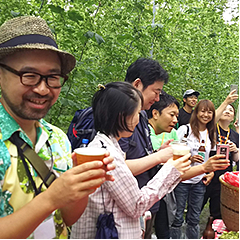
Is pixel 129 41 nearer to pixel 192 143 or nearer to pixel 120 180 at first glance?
pixel 192 143

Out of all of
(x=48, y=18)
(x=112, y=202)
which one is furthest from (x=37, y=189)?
(x=48, y=18)

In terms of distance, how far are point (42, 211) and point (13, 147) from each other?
297 millimetres

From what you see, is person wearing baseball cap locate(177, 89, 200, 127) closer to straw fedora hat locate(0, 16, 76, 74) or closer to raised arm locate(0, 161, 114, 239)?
straw fedora hat locate(0, 16, 76, 74)

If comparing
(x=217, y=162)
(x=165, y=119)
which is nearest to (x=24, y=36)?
(x=217, y=162)

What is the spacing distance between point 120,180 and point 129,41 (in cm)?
287

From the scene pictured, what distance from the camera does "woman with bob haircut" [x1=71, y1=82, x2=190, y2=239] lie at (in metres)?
1.58

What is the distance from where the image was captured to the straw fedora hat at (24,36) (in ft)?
3.75

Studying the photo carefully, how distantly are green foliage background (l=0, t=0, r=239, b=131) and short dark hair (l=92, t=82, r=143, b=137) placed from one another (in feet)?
2.76

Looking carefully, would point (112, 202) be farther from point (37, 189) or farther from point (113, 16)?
point (113, 16)

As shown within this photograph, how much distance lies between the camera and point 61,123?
3.00 meters

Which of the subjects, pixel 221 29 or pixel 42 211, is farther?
pixel 221 29

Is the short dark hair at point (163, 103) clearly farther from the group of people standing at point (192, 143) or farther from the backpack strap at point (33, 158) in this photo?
the backpack strap at point (33, 158)

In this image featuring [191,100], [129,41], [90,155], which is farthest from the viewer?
[191,100]

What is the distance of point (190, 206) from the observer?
4008 mm
